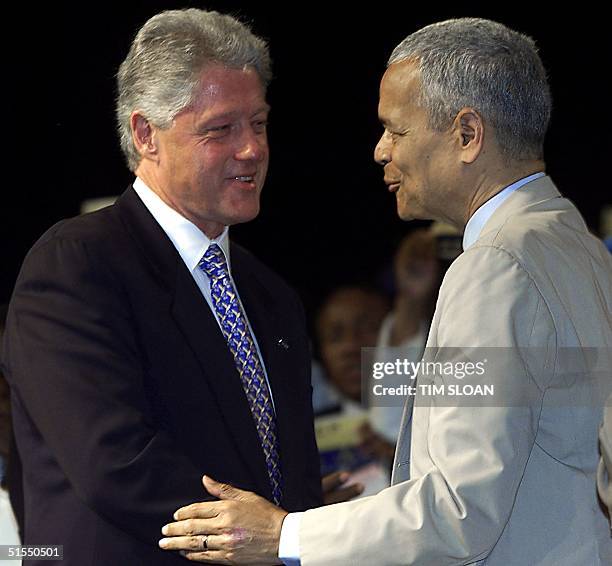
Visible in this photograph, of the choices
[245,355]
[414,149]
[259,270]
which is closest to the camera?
[414,149]

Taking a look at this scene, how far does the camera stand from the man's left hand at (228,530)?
72.8 inches

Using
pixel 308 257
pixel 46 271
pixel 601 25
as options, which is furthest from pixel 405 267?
pixel 46 271

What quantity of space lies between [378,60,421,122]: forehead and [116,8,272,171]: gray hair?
1.04ft

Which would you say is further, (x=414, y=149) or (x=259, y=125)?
(x=259, y=125)

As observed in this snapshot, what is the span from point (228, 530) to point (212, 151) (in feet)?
2.29

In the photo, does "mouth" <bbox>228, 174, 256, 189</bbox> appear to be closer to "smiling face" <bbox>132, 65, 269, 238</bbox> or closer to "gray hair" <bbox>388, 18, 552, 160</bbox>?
"smiling face" <bbox>132, 65, 269, 238</bbox>

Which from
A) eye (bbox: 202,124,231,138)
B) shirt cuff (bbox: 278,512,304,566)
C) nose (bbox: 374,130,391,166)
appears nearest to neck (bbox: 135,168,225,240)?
eye (bbox: 202,124,231,138)

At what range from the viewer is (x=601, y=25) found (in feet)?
13.3

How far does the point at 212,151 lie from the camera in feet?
7.09

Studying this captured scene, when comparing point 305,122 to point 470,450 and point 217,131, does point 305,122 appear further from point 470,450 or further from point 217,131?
point 470,450

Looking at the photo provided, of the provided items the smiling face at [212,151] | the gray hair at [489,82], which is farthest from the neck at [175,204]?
the gray hair at [489,82]

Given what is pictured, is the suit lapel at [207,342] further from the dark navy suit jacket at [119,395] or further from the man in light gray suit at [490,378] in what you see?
the man in light gray suit at [490,378]

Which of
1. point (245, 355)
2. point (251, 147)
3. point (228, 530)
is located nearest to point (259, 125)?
point (251, 147)

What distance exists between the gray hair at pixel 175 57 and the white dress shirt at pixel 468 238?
563 mm
